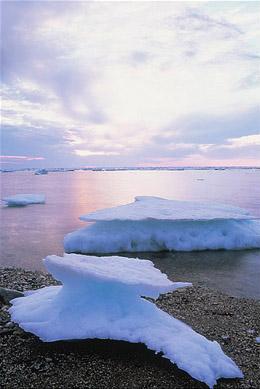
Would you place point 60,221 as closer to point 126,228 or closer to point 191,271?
point 126,228

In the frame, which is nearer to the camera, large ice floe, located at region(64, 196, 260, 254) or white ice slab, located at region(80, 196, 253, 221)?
white ice slab, located at region(80, 196, 253, 221)

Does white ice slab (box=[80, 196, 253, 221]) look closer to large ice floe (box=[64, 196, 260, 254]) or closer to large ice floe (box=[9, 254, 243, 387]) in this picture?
large ice floe (box=[64, 196, 260, 254])

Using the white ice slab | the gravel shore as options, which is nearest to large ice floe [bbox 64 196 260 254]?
the white ice slab

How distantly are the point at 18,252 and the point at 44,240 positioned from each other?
5.35 ft

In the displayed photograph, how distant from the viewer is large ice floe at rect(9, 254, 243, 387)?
11.3 feet

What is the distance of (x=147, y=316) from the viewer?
12.9 feet

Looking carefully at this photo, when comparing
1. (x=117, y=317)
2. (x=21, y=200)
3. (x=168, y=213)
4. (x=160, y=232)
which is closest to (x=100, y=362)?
(x=117, y=317)

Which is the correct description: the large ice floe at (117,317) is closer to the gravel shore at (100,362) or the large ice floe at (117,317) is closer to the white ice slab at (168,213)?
the gravel shore at (100,362)

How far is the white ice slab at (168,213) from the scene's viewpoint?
34.3 feet

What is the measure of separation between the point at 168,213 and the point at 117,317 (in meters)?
7.64

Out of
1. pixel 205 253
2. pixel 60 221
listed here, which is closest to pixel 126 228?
pixel 205 253

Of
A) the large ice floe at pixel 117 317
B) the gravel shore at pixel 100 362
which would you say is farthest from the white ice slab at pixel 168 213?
the large ice floe at pixel 117 317

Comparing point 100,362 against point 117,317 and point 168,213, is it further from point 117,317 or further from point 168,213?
point 168,213

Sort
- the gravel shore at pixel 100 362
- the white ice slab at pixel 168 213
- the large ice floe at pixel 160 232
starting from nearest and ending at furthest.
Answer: the gravel shore at pixel 100 362
the white ice slab at pixel 168 213
the large ice floe at pixel 160 232
